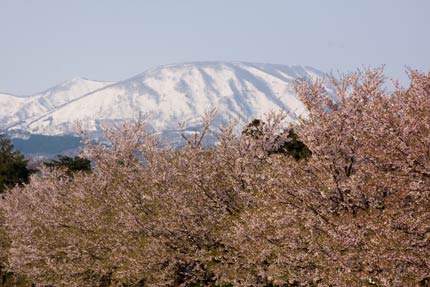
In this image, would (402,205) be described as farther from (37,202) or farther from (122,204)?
(37,202)

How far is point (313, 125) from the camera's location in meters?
25.6

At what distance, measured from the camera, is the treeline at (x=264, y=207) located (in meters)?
21.0

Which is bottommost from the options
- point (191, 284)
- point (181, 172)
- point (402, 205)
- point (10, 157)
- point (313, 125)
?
point (10, 157)

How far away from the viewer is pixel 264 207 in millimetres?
25938

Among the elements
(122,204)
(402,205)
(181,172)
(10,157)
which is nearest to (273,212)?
(402,205)

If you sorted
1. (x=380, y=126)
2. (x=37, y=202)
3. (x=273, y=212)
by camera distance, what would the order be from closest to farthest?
1. (x=380, y=126)
2. (x=273, y=212)
3. (x=37, y=202)

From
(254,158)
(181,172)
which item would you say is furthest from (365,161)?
(181,172)

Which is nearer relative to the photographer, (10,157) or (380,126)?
(380,126)

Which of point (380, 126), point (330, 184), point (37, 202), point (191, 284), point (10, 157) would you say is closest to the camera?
point (380, 126)

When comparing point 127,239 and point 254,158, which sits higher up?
point 254,158

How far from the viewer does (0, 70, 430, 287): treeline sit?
21000 millimetres

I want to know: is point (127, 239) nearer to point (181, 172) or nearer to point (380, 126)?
point (181, 172)

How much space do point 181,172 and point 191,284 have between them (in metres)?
5.89

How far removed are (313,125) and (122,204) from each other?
1325 centimetres
